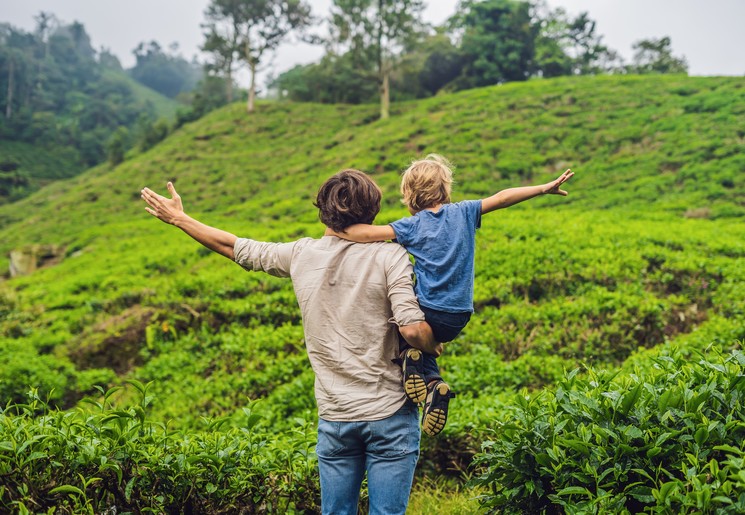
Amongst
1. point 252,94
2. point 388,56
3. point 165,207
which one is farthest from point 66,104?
point 165,207

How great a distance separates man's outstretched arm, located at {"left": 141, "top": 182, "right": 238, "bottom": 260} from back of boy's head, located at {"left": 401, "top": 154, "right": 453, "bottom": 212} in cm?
81

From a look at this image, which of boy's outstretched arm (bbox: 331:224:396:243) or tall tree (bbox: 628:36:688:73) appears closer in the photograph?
boy's outstretched arm (bbox: 331:224:396:243)

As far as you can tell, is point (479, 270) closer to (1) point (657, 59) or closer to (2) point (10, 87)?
(1) point (657, 59)

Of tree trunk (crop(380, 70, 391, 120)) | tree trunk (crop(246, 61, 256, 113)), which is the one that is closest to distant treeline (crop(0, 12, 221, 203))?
tree trunk (crop(246, 61, 256, 113))

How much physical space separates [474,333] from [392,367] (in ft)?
16.1

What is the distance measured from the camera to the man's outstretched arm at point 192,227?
262cm

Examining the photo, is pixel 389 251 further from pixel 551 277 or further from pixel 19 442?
pixel 551 277

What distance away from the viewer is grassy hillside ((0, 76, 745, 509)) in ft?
21.2

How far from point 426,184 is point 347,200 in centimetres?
43

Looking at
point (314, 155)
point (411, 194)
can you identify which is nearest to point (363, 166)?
point (314, 155)

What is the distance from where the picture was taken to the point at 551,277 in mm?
8133

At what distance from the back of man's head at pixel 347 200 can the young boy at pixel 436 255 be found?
0.16 feet

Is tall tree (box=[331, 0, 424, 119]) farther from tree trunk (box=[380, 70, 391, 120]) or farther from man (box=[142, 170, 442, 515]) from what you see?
man (box=[142, 170, 442, 515])

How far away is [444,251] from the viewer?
Result: 8.08 feet
